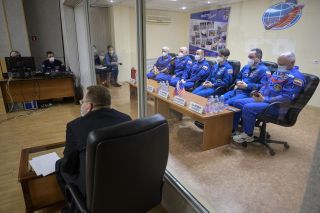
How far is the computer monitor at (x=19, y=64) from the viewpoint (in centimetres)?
399

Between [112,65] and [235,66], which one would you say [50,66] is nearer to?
[112,65]

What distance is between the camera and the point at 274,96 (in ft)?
7.61

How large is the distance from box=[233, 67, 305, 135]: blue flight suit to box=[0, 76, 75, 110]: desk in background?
11.2 ft

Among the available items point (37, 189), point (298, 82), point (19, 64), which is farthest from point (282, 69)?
point (19, 64)

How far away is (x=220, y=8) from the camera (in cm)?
312

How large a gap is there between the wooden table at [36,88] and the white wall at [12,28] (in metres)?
0.92

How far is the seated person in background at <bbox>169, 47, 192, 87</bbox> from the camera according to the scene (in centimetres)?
397

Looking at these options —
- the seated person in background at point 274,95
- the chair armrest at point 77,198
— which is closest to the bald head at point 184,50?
the seated person in background at point 274,95

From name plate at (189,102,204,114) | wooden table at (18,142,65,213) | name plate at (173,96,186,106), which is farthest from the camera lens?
name plate at (173,96,186,106)

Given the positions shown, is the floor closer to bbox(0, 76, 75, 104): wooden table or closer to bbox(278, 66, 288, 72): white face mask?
bbox(278, 66, 288, 72): white face mask

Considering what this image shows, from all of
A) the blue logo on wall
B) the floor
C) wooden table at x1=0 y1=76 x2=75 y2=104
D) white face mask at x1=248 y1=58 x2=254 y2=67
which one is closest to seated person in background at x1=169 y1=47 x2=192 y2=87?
the floor

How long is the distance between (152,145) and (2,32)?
4.87 m

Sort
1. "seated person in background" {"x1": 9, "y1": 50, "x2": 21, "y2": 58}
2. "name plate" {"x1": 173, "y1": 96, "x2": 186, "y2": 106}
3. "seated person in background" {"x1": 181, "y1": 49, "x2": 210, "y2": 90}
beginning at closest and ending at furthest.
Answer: "name plate" {"x1": 173, "y1": 96, "x2": 186, "y2": 106} < "seated person in background" {"x1": 181, "y1": 49, "x2": 210, "y2": 90} < "seated person in background" {"x1": 9, "y1": 50, "x2": 21, "y2": 58}

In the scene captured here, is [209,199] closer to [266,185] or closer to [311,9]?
[266,185]
